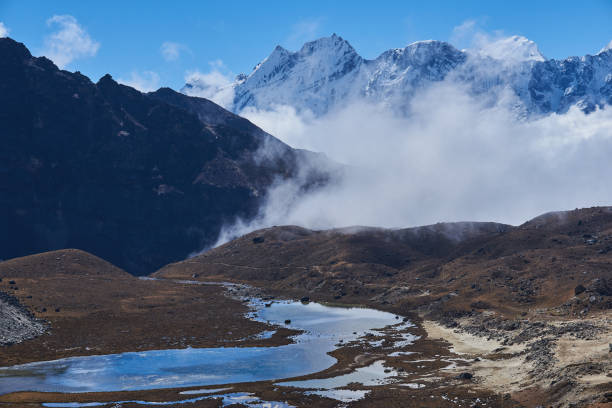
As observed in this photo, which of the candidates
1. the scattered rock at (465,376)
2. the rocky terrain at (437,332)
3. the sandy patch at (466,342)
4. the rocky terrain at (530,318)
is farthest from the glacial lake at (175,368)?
the rocky terrain at (530,318)

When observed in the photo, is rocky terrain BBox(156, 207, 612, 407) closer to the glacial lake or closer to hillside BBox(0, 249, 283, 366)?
the glacial lake

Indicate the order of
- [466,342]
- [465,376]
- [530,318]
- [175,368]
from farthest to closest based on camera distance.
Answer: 1. [530,318]
2. [466,342]
3. [175,368]
4. [465,376]

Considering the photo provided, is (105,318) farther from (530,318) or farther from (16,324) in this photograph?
(530,318)

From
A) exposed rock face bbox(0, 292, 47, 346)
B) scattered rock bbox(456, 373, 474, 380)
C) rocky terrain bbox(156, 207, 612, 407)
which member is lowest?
scattered rock bbox(456, 373, 474, 380)

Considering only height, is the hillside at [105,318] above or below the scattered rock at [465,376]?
above

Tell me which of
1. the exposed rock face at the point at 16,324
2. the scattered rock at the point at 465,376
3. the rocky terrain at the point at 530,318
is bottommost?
the scattered rock at the point at 465,376

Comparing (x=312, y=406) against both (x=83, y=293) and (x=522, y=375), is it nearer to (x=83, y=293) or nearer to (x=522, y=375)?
(x=522, y=375)

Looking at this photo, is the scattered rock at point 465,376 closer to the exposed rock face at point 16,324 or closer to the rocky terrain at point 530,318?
the rocky terrain at point 530,318

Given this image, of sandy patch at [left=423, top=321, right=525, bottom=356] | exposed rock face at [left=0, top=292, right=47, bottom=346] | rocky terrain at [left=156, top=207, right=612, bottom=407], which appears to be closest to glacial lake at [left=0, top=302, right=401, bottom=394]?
exposed rock face at [left=0, top=292, right=47, bottom=346]

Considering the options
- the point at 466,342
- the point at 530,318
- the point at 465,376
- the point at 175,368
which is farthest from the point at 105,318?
the point at 530,318
